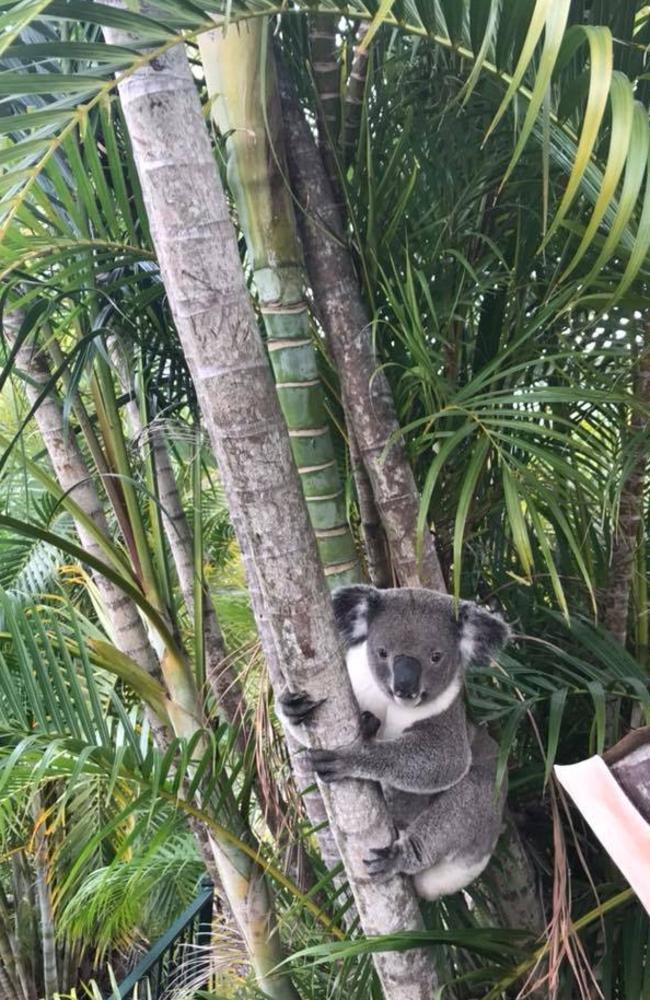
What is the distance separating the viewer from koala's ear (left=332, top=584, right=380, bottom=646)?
4.04 ft

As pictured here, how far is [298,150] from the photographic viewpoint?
3.91 ft

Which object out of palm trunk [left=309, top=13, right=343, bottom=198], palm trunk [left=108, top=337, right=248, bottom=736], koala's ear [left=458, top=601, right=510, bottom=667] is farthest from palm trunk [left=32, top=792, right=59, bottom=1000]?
palm trunk [left=309, top=13, right=343, bottom=198]

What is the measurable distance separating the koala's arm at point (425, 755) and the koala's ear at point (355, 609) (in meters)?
0.17

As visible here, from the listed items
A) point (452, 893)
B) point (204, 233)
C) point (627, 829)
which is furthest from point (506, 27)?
point (452, 893)

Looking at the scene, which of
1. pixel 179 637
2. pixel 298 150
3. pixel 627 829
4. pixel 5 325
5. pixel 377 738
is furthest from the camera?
pixel 5 325

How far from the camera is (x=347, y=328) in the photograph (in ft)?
3.94

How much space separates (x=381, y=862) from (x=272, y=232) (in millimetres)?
799

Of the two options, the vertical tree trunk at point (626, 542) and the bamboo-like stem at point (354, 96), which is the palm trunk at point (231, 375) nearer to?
the bamboo-like stem at point (354, 96)

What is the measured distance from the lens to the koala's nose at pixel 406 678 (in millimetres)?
1191

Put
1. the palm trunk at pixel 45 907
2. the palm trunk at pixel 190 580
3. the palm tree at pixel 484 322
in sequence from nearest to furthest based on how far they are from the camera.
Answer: the palm tree at pixel 484 322, the palm trunk at pixel 190 580, the palm trunk at pixel 45 907

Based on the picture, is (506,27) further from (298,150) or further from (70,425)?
(70,425)

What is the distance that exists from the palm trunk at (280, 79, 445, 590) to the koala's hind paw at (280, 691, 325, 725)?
1.14 feet

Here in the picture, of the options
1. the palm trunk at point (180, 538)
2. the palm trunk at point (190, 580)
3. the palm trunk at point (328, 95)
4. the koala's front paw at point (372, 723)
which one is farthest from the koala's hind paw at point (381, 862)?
the palm trunk at point (328, 95)

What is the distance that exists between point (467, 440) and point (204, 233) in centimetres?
70
